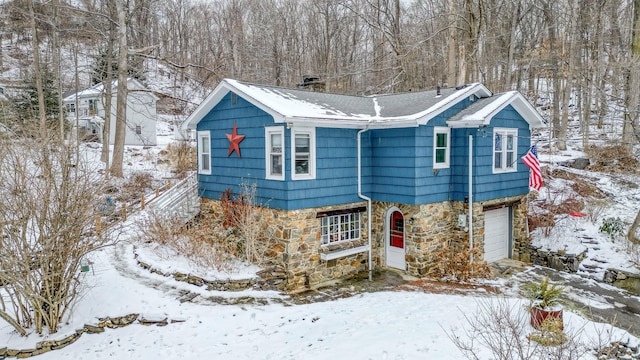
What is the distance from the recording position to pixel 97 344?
7602 millimetres

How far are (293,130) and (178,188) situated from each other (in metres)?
7.13

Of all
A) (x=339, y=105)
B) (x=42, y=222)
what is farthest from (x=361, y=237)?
(x=42, y=222)

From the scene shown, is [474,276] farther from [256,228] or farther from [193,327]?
[193,327]

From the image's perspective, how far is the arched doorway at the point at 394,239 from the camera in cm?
1230

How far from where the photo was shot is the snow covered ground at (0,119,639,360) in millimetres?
6945

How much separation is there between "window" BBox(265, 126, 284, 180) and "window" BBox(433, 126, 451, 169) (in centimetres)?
445

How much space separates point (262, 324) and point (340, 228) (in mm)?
4527

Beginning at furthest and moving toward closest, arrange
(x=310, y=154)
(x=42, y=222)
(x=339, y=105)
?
(x=339, y=105)
(x=310, y=154)
(x=42, y=222)

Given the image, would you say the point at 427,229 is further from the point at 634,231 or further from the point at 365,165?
the point at 634,231

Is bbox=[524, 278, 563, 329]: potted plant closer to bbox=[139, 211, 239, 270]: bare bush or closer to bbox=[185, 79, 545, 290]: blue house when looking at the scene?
bbox=[185, 79, 545, 290]: blue house

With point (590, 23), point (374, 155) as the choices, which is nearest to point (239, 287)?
point (374, 155)

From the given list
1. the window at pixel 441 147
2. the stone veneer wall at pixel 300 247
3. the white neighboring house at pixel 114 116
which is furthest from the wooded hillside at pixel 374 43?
the stone veneer wall at pixel 300 247

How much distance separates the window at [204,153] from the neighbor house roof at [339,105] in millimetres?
587

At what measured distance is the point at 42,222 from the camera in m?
7.45
